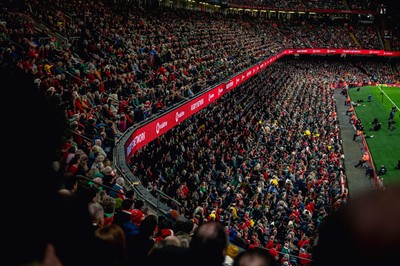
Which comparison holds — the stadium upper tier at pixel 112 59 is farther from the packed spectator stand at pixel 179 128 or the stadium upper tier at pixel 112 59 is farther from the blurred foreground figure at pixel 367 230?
the blurred foreground figure at pixel 367 230

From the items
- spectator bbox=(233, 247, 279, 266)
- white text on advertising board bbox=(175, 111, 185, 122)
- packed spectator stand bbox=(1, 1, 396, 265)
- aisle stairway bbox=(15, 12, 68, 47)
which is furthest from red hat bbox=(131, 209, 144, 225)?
aisle stairway bbox=(15, 12, 68, 47)

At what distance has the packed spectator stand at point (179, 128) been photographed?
38.2ft

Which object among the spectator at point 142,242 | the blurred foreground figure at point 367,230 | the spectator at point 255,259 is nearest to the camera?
the blurred foreground figure at point 367,230

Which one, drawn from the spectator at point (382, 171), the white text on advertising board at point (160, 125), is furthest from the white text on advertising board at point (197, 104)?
the spectator at point (382, 171)

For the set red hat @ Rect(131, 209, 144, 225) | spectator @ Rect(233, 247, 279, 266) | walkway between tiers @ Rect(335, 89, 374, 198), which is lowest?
walkway between tiers @ Rect(335, 89, 374, 198)

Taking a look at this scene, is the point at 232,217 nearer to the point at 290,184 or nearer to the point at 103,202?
the point at 290,184

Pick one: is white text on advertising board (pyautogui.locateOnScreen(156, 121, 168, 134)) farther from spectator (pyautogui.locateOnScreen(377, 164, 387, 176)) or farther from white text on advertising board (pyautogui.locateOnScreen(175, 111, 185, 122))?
spectator (pyautogui.locateOnScreen(377, 164, 387, 176))

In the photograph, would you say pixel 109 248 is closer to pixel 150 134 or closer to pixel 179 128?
pixel 150 134

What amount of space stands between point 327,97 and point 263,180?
28485 mm

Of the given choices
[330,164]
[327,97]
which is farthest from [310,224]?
[327,97]

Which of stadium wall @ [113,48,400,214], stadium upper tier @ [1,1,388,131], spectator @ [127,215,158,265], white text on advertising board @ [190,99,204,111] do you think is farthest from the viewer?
white text on advertising board @ [190,99,204,111]

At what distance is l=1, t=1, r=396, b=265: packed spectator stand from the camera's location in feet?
38.2

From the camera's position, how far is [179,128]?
22.0 meters

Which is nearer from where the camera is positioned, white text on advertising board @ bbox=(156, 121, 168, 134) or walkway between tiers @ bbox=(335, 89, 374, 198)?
white text on advertising board @ bbox=(156, 121, 168, 134)
